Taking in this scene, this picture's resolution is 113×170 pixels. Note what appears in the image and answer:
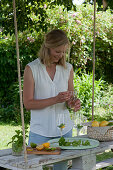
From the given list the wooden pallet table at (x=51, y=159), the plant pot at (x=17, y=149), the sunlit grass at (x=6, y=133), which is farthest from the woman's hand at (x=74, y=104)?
the sunlit grass at (x=6, y=133)

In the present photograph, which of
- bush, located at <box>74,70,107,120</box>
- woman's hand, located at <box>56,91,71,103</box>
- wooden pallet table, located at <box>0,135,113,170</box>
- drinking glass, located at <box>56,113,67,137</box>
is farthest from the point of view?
bush, located at <box>74,70,107,120</box>

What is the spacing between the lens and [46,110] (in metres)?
2.42

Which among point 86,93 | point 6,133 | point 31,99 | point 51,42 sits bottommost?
point 6,133

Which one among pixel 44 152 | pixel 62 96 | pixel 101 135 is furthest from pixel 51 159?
pixel 101 135

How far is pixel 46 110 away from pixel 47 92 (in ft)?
0.45

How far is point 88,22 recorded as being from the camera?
7434 mm

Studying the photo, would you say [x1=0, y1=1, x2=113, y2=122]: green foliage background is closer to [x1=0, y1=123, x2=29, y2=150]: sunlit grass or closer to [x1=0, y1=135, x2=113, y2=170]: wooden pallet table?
[x1=0, y1=123, x2=29, y2=150]: sunlit grass

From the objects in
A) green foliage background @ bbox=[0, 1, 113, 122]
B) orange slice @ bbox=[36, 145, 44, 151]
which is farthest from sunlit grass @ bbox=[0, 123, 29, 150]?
orange slice @ bbox=[36, 145, 44, 151]

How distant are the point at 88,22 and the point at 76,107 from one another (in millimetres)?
5275

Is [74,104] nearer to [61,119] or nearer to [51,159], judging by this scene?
[61,119]

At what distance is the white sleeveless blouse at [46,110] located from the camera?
2410 millimetres

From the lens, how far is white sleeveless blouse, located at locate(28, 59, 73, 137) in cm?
241

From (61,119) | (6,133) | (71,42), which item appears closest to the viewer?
(61,119)

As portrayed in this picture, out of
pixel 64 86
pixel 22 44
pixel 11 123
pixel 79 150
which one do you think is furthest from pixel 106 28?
pixel 79 150
